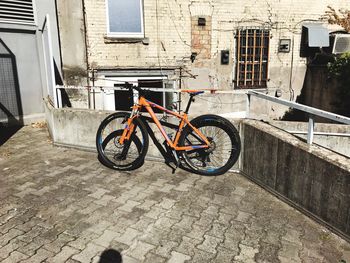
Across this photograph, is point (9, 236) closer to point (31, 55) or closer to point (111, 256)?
point (111, 256)

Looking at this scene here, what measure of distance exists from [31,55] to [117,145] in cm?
504

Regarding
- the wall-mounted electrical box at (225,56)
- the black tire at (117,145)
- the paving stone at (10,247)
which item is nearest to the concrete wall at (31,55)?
the black tire at (117,145)

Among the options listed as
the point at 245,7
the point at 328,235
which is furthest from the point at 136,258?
the point at 245,7

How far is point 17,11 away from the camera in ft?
26.8

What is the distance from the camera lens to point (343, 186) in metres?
3.24

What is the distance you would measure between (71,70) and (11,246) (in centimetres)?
689

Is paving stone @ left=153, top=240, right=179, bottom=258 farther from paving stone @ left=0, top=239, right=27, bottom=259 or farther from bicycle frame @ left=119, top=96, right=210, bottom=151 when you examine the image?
bicycle frame @ left=119, top=96, right=210, bottom=151

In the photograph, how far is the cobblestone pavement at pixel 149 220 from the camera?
10.2ft

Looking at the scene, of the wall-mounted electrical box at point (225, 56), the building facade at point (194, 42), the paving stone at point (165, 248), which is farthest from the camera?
the wall-mounted electrical box at point (225, 56)

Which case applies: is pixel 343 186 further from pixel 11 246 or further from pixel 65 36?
pixel 65 36

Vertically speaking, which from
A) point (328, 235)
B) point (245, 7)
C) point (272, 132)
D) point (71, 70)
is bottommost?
point (328, 235)

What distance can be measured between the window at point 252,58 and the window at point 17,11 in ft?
21.3

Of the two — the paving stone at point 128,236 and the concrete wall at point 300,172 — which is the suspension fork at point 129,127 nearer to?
the concrete wall at point 300,172

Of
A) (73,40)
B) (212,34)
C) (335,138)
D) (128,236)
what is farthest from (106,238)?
(212,34)
